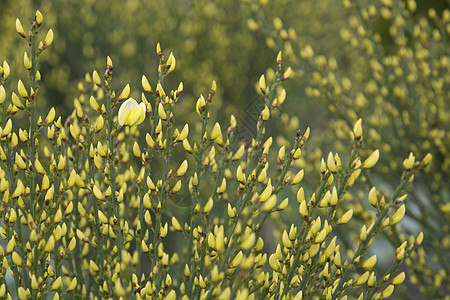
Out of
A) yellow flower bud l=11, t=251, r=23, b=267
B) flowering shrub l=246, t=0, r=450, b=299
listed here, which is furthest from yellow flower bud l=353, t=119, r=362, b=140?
flowering shrub l=246, t=0, r=450, b=299

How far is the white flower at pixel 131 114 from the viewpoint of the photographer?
3.06 feet

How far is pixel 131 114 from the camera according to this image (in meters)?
0.94

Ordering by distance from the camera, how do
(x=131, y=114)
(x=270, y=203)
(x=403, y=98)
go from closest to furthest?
(x=270, y=203) → (x=131, y=114) → (x=403, y=98)

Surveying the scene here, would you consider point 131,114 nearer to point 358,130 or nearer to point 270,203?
point 270,203

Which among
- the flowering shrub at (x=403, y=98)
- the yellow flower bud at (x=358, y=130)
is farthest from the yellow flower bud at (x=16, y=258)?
the flowering shrub at (x=403, y=98)

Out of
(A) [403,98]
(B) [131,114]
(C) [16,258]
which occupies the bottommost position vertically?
(A) [403,98]

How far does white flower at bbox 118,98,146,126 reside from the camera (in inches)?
36.8

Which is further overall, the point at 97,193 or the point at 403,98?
the point at 403,98

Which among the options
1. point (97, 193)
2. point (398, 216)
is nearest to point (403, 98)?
point (398, 216)

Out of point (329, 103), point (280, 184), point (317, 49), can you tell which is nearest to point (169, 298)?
point (280, 184)

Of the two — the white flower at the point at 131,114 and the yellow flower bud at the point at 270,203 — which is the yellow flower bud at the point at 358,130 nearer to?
the yellow flower bud at the point at 270,203

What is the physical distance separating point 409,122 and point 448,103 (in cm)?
18

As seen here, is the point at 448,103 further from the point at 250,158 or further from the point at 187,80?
the point at 187,80

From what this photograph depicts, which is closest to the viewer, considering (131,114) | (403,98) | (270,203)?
(270,203)
